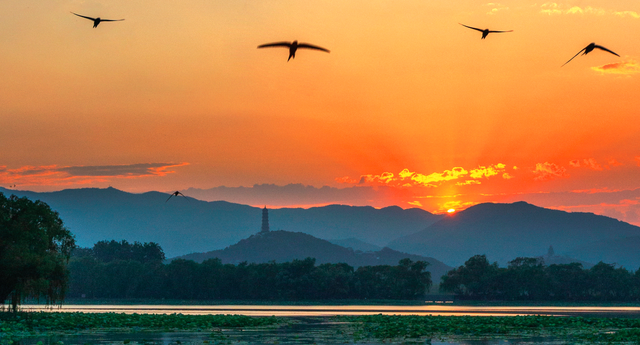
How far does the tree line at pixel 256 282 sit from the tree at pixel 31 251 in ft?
349

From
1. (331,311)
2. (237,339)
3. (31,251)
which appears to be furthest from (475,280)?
(237,339)

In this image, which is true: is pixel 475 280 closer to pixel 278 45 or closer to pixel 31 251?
pixel 31 251

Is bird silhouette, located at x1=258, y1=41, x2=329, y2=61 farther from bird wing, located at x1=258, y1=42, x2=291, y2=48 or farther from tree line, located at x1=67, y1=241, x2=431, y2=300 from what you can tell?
tree line, located at x1=67, y1=241, x2=431, y2=300

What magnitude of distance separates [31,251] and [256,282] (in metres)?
113

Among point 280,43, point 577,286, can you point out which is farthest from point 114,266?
point 280,43

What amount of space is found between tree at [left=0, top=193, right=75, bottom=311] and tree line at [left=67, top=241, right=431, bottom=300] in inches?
4189

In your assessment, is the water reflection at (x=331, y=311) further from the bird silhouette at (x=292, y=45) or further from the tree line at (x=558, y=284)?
the bird silhouette at (x=292, y=45)

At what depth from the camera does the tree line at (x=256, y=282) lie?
576 ft

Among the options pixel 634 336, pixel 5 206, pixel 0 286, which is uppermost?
pixel 5 206

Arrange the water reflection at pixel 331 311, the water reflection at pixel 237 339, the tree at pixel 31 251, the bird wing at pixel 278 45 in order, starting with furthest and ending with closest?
the water reflection at pixel 331 311 → the tree at pixel 31 251 → the water reflection at pixel 237 339 → the bird wing at pixel 278 45

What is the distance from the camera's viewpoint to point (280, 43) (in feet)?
86.8

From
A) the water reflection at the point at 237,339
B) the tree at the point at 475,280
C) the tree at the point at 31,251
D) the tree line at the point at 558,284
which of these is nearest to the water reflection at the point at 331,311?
the tree at the point at 31,251

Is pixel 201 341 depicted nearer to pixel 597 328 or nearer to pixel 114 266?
pixel 597 328

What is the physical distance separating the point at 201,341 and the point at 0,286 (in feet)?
83.1
